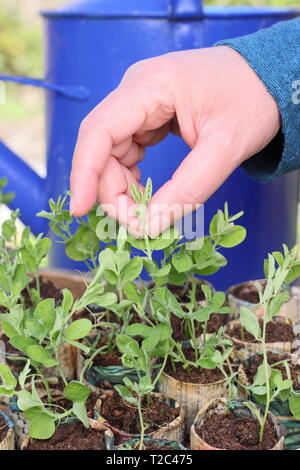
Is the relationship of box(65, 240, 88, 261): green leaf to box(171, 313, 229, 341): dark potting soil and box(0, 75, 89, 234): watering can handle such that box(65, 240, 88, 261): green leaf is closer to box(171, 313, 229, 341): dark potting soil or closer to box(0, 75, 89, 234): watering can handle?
box(171, 313, 229, 341): dark potting soil

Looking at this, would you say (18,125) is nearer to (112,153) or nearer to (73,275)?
(73,275)

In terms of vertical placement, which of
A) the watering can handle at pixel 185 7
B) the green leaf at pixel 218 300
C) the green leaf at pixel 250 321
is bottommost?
the green leaf at pixel 218 300

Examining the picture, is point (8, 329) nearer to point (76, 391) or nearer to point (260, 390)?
point (76, 391)

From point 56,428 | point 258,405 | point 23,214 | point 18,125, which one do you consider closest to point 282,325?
point 258,405

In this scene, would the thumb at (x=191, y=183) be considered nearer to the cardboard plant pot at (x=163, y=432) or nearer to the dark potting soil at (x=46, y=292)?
the cardboard plant pot at (x=163, y=432)

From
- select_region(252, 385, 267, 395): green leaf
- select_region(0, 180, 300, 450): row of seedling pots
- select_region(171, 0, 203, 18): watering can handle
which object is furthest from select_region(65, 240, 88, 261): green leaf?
select_region(171, 0, 203, 18): watering can handle

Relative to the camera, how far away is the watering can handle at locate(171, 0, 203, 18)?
2.74ft

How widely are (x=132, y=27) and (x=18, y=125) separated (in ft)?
6.53

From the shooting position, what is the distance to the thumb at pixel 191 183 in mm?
525

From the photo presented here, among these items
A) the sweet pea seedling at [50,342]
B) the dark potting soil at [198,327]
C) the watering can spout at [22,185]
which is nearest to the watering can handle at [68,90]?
the watering can spout at [22,185]

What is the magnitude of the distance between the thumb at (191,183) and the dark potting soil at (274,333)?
0.56ft

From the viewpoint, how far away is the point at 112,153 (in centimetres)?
60

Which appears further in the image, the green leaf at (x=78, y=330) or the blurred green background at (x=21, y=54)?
the blurred green background at (x=21, y=54)

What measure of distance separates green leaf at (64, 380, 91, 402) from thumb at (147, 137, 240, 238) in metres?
0.13
